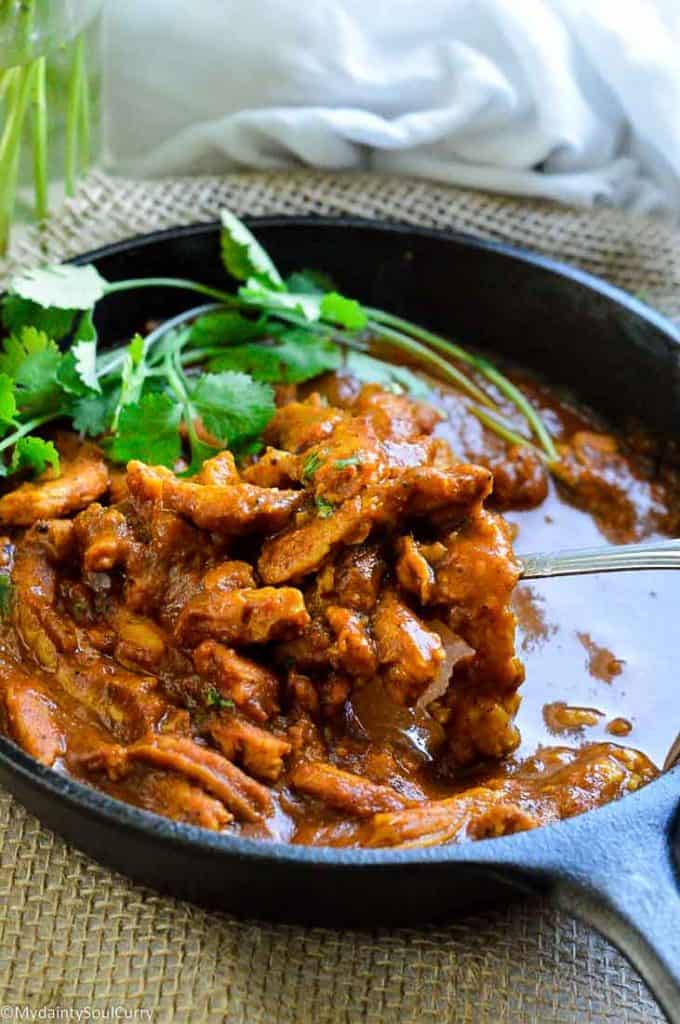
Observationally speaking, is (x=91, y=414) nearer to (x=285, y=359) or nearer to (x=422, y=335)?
(x=285, y=359)

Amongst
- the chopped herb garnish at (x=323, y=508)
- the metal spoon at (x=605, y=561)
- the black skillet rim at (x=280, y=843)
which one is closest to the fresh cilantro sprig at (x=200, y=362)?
the chopped herb garnish at (x=323, y=508)

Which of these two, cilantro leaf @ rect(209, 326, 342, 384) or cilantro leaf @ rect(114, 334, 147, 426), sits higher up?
cilantro leaf @ rect(114, 334, 147, 426)

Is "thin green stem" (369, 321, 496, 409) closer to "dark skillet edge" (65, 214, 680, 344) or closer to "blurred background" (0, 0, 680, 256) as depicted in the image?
"dark skillet edge" (65, 214, 680, 344)

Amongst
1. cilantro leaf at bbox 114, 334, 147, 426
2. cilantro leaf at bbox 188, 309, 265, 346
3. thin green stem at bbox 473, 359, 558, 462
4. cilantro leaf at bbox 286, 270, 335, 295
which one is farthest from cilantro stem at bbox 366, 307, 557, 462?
cilantro leaf at bbox 114, 334, 147, 426

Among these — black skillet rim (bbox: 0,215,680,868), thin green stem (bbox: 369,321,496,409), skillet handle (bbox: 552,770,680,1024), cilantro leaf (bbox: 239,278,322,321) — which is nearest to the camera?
skillet handle (bbox: 552,770,680,1024)

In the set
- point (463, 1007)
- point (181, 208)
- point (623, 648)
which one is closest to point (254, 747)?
point (463, 1007)

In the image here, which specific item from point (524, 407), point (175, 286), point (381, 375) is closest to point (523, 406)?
point (524, 407)

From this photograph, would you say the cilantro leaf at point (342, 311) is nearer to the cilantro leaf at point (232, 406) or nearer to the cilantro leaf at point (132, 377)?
the cilantro leaf at point (232, 406)
